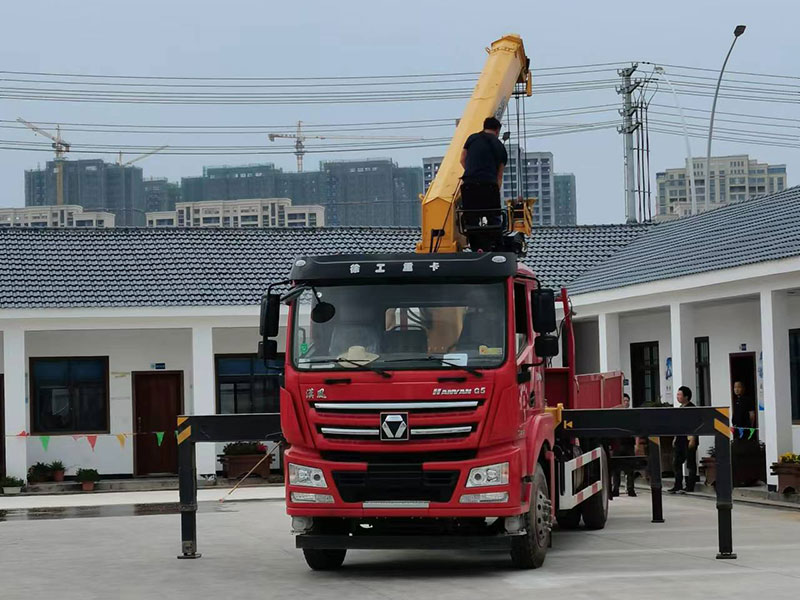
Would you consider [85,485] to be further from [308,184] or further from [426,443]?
[308,184]

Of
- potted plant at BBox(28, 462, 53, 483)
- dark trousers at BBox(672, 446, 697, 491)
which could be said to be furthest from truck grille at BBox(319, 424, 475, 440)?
potted plant at BBox(28, 462, 53, 483)

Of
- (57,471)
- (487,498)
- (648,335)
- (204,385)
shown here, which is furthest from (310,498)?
(57,471)

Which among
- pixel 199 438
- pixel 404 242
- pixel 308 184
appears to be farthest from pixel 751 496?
pixel 308 184

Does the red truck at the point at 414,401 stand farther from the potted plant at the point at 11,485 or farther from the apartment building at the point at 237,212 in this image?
the apartment building at the point at 237,212

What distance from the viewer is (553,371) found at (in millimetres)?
15344

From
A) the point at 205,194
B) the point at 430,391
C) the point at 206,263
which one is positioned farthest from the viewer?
the point at 205,194

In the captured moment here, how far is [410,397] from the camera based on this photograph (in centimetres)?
1198

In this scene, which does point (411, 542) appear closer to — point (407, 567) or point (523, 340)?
point (407, 567)

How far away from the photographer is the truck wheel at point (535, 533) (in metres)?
12.6

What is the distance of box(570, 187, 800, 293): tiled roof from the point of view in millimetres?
22422

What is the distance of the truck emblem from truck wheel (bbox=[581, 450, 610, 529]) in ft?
18.4

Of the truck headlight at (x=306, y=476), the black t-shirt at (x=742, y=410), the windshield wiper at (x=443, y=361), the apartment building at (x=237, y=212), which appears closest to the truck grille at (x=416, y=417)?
the windshield wiper at (x=443, y=361)

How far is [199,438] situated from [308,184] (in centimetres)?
9752

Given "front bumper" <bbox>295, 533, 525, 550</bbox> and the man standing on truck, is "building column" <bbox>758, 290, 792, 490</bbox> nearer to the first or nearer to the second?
the man standing on truck
